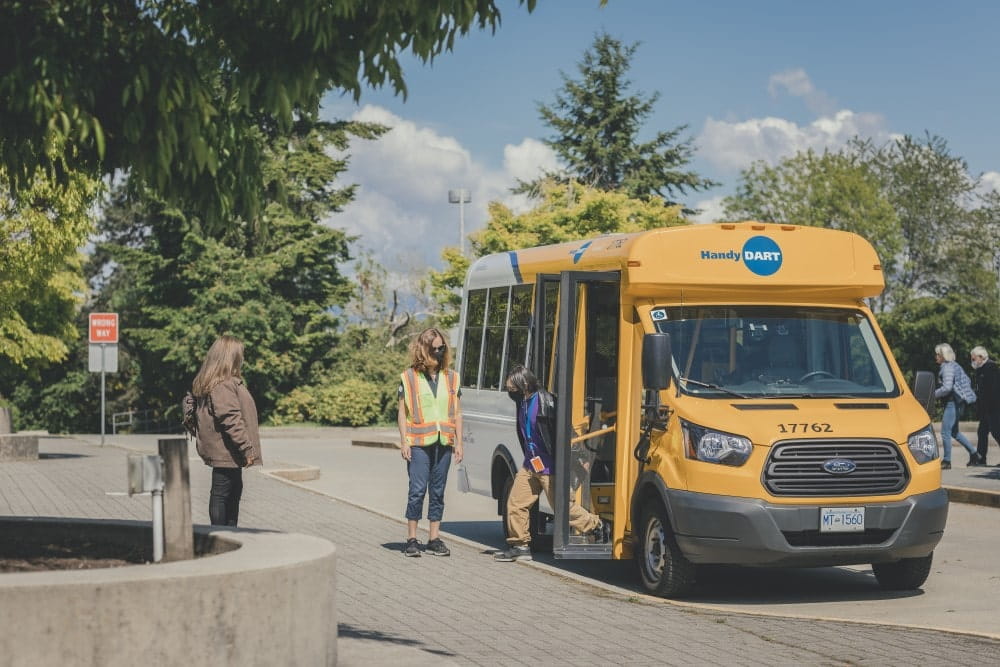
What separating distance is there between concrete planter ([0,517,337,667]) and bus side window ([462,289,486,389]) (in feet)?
25.2

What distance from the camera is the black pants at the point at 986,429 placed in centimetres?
2164

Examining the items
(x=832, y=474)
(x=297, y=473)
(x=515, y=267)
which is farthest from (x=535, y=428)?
(x=297, y=473)

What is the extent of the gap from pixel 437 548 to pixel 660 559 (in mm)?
2805

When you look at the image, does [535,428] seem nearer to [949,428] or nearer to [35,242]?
[949,428]

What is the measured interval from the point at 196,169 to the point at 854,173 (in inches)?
2323

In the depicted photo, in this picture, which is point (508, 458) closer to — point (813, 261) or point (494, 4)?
point (813, 261)

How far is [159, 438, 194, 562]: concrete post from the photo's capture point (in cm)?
718

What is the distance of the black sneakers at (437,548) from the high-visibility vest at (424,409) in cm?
95

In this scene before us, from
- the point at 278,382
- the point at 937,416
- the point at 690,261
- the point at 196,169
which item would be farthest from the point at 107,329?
the point at 196,169

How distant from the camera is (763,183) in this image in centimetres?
6456

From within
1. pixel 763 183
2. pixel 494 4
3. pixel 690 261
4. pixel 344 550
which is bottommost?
pixel 344 550

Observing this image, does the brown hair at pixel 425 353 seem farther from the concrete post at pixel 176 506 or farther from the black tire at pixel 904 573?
the concrete post at pixel 176 506

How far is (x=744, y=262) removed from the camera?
445 inches

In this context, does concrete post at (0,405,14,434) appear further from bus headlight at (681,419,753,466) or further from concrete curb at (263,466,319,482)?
bus headlight at (681,419,753,466)
